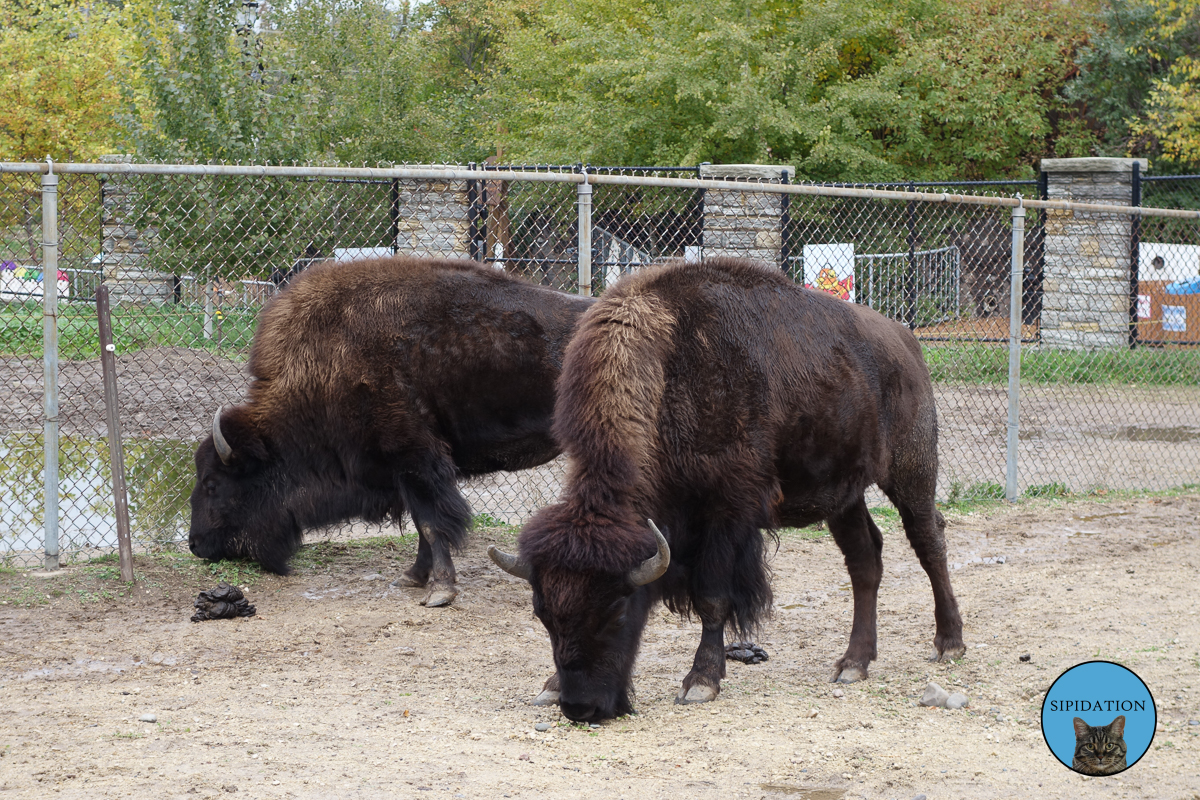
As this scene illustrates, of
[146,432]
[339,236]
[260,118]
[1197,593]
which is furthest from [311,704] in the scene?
[260,118]

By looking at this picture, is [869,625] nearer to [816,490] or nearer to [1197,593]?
[816,490]

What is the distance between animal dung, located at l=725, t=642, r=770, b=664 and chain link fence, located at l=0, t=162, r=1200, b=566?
9.13ft

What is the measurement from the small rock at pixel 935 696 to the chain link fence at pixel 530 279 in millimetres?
3604

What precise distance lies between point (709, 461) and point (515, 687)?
1346 mm

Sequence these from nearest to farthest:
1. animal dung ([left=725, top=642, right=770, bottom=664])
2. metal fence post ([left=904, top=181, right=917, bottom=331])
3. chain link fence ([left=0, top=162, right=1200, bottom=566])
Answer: animal dung ([left=725, top=642, right=770, bottom=664]) < chain link fence ([left=0, top=162, right=1200, bottom=566]) < metal fence post ([left=904, top=181, right=917, bottom=331])

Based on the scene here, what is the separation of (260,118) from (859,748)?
13326 millimetres

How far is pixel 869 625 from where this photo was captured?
17.2 feet

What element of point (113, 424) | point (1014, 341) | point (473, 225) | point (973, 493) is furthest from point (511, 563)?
point (973, 493)

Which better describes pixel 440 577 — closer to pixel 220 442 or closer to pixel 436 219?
pixel 220 442

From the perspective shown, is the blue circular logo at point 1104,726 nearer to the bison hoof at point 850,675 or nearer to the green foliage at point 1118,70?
the bison hoof at point 850,675

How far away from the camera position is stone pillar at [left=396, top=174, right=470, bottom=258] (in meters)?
9.88

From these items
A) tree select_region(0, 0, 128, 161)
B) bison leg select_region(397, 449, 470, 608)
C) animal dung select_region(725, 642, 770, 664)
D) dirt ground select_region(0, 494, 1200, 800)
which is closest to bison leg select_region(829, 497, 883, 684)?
dirt ground select_region(0, 494, 1200, 800)

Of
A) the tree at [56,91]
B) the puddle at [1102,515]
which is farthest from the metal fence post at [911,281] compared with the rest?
the tree at [56,91]

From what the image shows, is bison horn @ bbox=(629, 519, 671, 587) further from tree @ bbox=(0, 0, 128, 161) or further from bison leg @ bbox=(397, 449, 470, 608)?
tree @ bbox=(0, 0, 128, 161)
